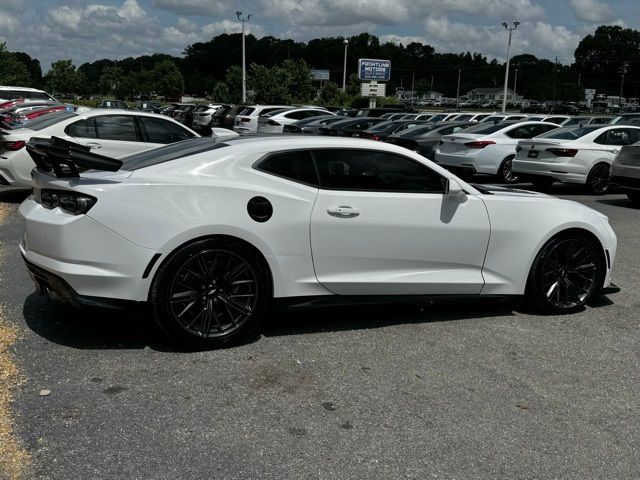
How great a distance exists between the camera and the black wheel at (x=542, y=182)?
559 inches

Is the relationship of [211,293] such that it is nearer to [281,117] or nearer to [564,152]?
[564,152]

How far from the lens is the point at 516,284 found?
209 inches

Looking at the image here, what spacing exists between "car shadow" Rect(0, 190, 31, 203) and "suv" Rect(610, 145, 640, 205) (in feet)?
35.6

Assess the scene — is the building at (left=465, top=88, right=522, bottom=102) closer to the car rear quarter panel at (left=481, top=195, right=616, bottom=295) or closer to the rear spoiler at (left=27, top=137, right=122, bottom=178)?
the car rear quarter panel at (left=481, top=195, right=616, bottom=295)

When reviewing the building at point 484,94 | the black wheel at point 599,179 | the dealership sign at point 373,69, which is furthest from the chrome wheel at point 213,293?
the building at point 484,94

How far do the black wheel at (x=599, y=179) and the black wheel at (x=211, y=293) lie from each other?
11.2m

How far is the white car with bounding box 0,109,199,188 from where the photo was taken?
10.3m

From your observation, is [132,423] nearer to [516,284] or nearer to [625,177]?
[516,284]

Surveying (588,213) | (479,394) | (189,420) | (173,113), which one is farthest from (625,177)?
(173,113)

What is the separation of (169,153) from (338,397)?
7.37ft

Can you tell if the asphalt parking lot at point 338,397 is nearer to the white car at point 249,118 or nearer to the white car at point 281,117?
the white car at point 281,117

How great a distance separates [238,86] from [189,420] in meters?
54.9

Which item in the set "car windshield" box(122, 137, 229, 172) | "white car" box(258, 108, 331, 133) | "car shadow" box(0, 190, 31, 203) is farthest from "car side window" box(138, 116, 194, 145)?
"white car" box(258, 108, 331, 133)

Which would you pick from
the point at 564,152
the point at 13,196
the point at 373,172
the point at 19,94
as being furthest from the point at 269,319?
the point at 19,94
